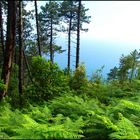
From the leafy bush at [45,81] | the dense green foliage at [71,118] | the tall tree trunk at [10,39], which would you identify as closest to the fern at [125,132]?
the dense green foliage at [71,118]

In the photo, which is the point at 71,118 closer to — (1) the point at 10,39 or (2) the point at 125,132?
(2) the point at 125,132

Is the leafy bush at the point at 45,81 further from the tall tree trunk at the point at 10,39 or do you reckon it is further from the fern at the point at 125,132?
the fern at the point at 125,132

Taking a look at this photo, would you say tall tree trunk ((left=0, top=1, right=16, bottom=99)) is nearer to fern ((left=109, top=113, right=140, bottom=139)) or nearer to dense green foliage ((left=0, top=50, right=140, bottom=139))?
dense green foliage ((left=0, top=50, right=140, bottom=139))

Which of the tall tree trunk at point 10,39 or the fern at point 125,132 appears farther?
the tall tree trunk at point 10,39

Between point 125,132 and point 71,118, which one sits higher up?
point 125,132

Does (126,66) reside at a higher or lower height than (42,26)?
lower

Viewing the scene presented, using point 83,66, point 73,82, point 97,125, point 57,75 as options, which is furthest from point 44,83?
point 97,125

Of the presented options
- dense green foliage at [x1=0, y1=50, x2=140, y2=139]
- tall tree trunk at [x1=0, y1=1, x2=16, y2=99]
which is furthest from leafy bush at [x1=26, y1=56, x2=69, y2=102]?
tall tree trunk at [x1=0, y1=1, x2=16, y2=99]

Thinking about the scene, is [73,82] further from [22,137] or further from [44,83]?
[22,137]

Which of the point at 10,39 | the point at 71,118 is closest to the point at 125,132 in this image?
the point at 71,118

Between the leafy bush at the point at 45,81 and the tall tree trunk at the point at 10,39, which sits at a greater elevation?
the tall tree trunk at the point at 10,39

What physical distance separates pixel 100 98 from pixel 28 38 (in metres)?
31.7

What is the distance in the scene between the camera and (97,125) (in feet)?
21.4

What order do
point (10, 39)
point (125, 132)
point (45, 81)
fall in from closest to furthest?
1. point (125, 132)
2. point (10, 39)
3. point (45, 81)
